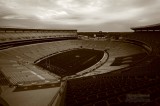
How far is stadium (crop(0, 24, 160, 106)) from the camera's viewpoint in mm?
8163

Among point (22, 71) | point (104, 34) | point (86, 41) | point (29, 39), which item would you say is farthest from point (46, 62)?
point (104, 34)

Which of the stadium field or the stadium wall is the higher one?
the stadium wall

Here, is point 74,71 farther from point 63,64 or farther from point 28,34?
point 28,34

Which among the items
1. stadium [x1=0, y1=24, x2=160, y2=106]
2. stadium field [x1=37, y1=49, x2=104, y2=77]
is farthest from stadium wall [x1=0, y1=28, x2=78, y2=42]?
stadium field [x1=37, y1=49, x2=104, y2=77]

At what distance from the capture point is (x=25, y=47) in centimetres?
4350

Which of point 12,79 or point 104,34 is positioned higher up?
point 104,34

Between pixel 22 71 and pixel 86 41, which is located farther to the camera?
pixel 86 41

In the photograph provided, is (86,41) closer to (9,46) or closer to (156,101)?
(9,46)

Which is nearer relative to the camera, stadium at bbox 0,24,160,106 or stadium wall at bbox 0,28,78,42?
stadium at bbox 0,24,160,106

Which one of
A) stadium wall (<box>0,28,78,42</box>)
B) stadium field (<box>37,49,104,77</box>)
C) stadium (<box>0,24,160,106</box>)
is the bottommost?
stadium field (<box>37,49,104,77</box>)

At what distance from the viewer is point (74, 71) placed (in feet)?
99.5

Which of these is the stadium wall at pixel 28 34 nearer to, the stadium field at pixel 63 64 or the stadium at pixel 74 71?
the stadium at pixel 74 71

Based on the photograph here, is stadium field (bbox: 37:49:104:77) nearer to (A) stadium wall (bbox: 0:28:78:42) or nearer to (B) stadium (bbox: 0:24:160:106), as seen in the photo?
(B) stadium (bbox: 0:24:160:106)

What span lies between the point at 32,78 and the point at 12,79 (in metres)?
2.70
